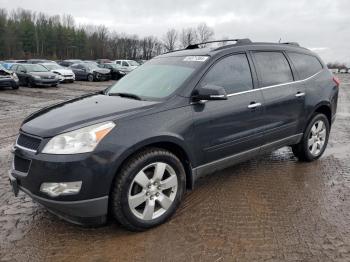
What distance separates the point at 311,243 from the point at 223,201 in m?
1.13

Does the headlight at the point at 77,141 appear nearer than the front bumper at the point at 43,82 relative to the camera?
Yes

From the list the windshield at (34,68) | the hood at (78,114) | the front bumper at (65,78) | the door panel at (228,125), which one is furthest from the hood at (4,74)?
the door panel at (228,125)

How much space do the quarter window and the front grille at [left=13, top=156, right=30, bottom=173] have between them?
1.92 meters

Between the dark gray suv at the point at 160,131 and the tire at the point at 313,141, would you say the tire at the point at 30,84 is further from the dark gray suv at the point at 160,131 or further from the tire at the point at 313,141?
the tire at the point at 313,141

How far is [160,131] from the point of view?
10.9 feet

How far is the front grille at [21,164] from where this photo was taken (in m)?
3.12

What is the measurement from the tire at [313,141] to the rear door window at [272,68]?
88cm

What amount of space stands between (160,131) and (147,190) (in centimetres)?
58

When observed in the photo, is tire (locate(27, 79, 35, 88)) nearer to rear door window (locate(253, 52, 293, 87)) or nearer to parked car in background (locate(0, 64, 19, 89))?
parked car in background (locate(0, 64, 19, 89))

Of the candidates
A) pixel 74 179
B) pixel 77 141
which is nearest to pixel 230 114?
pixel 77 141

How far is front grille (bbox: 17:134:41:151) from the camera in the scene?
3.11 m

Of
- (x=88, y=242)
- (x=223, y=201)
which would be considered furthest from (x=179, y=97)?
(x=88, y=242)

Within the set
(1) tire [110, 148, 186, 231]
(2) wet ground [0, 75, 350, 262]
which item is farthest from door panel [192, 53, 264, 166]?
(2) wet ground [0, 75, 350, 262]

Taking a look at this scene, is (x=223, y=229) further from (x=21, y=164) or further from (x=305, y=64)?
(x=305, y=64)
